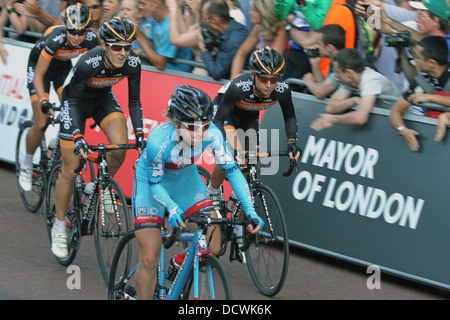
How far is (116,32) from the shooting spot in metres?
6.65

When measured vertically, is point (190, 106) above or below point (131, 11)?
above

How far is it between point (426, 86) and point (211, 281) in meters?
3.36

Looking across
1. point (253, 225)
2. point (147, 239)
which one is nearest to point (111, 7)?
point (147, 239)

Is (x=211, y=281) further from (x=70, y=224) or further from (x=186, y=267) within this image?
(x=70, y=224)

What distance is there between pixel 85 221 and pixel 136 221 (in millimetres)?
1666

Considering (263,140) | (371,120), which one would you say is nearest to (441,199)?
(371,120)

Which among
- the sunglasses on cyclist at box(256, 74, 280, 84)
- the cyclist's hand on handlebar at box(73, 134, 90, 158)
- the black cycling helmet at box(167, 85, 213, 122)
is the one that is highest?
the black cycling helmet at box(167, 85, 213, 122)

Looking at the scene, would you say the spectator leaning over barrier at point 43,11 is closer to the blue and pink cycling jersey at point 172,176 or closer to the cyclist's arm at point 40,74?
the cyclist's arm at point 40,74

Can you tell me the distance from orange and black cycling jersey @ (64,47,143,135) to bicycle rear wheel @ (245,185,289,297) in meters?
1.32

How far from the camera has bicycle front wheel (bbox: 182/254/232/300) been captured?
4.62 meters

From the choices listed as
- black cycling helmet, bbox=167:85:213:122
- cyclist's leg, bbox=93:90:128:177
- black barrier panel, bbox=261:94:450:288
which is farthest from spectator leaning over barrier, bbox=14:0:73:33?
black cycling helmet, bbox=167:85:213:122

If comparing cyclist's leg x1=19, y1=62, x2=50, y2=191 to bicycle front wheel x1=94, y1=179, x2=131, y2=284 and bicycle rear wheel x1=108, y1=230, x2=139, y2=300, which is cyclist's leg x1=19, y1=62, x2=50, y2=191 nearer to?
bicycle front wheel x1=94, y1=179, x2=131, y2=284

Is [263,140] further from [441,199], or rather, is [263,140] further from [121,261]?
[121,261]

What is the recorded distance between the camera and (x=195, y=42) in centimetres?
910
